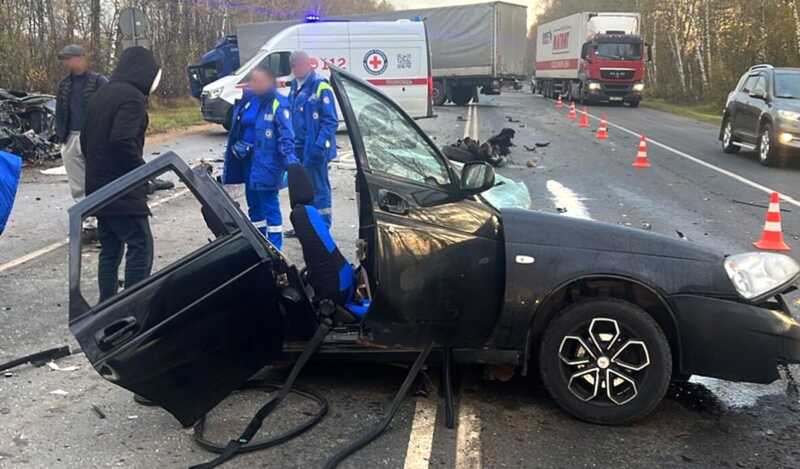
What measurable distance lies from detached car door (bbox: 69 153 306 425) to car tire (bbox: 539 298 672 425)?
1380mm

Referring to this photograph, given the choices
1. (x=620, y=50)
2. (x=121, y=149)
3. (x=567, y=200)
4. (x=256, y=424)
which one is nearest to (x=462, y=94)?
(x=620, y=50)

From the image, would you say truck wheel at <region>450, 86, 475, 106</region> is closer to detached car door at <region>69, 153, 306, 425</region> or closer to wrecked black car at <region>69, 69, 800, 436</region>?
wrecked black car at <region>69, 69, 800, 436</region>

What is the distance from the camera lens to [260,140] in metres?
6.33

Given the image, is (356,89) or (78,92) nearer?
(356,89)

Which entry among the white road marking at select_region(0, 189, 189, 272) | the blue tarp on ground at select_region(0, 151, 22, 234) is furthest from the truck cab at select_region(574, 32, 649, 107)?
the blue tarp on ground at select_region(0, 151, 22, 234)

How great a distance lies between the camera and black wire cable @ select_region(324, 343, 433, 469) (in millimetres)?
3420

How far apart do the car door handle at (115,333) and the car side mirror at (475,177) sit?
68.1 inches

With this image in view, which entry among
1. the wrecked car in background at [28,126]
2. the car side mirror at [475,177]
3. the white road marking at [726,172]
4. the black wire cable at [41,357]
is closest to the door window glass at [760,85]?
the white road marking at [726,172]

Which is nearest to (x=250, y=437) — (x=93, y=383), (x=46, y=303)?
(x=93, y=383)

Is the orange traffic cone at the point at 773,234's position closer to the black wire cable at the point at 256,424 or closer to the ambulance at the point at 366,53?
the black wire cable at the point at 256,424

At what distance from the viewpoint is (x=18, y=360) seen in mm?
4555

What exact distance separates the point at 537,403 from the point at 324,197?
12.0 feet

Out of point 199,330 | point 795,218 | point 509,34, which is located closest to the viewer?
point 199,330

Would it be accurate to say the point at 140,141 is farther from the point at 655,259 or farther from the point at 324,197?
the point at 655,259
